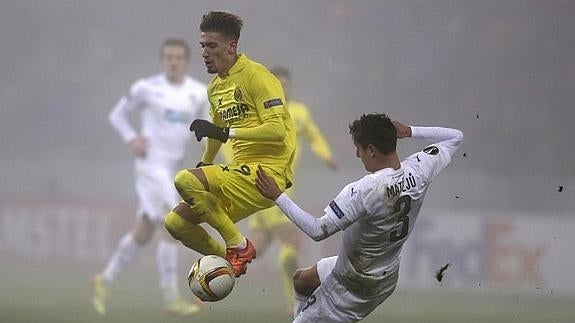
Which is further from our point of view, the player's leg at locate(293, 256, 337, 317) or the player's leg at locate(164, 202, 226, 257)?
the player's leg at locate(164, 202, 226, 257)

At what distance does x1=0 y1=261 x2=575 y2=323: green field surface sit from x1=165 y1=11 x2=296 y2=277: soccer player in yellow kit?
3478 millimetres

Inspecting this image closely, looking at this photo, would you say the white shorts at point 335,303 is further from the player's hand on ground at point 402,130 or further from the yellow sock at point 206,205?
the player's hand on ground at point 402,130

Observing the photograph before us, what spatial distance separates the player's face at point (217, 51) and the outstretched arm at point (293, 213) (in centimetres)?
86

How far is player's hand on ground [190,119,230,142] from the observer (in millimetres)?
6816

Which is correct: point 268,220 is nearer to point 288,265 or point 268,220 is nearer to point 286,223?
point 286,223

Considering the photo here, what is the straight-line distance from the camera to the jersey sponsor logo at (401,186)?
22.0 feet

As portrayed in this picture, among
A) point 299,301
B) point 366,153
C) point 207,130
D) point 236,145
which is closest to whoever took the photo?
point 366,153

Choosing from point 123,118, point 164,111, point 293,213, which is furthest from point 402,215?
point 123,118

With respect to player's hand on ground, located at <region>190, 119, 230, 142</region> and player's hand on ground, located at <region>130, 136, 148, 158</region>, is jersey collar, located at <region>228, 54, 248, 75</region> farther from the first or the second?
player's hand on ground, located at <region>130, 136, 148, 158</region>

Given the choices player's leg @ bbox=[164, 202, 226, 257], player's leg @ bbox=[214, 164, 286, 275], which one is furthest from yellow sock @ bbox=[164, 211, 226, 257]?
player's leg @ bbox=[214, 164, 286, 275]

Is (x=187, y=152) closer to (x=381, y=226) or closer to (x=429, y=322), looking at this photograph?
(x=429, y=322)

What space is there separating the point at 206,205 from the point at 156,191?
5027mm

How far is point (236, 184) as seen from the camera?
723 cm

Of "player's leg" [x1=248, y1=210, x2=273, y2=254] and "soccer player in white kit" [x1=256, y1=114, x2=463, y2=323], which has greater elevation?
"soccer player in white kit" [x1=256, y1=114, x2=463, y2=323]
